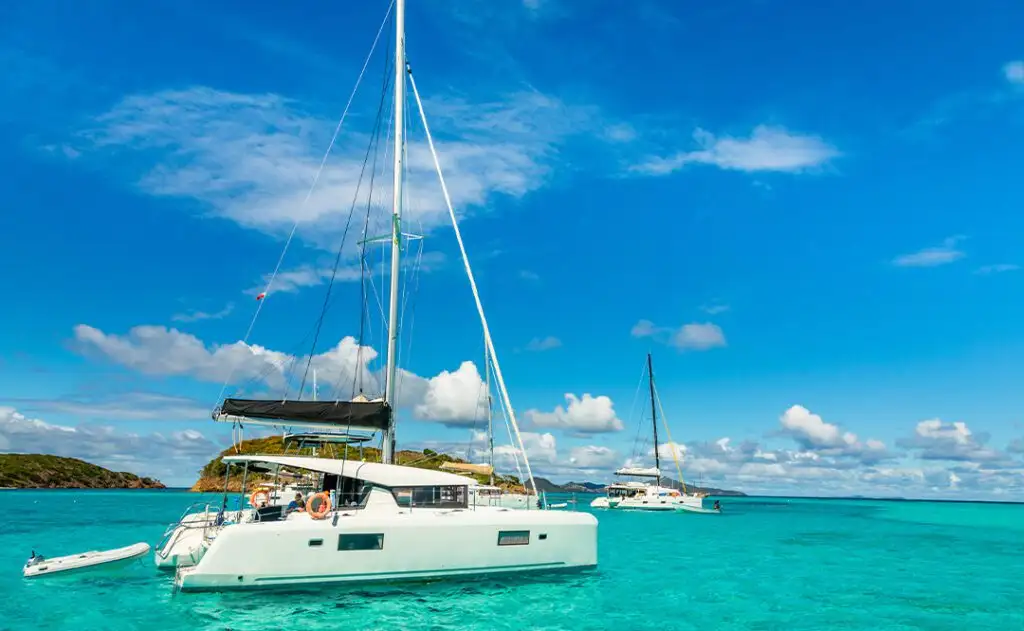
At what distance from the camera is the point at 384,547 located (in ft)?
46.7

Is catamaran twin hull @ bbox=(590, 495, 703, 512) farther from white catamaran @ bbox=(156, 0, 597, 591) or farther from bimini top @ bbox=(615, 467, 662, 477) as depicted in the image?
white catamaran @ bbox=(156, 0, 597, 591)

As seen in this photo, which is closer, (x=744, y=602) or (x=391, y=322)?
(x=744, y=602)

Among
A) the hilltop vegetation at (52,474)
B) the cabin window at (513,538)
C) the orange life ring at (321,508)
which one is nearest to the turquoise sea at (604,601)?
the cabin window at (513,538)

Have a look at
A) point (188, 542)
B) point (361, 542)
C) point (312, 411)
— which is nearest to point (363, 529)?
point (361, 542)

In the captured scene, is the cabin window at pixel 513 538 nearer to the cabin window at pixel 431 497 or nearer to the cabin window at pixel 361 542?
the cabin window at pixel 431 497

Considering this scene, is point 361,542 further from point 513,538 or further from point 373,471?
point 513,538

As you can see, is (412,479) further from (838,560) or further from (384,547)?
(838,560)

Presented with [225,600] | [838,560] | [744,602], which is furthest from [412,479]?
[838,560]

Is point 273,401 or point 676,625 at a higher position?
point 273,401

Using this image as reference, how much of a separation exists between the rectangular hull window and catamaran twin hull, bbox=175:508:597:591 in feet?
0.07

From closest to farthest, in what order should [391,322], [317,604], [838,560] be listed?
[317,604]
[391,322]
[838,560]

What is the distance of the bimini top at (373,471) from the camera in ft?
50.8

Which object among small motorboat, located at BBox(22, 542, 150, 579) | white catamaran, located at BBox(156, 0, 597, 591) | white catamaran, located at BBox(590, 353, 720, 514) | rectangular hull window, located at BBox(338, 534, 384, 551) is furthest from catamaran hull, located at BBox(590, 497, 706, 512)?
rectangular hull window, located at BBox(338, 534, 384, 551)

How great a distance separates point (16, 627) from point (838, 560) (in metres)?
28.8
